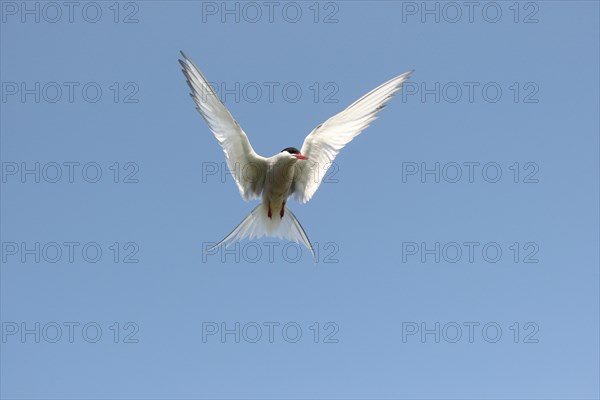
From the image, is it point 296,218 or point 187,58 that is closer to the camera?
point 187,58

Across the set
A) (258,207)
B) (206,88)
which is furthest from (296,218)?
(206,88)

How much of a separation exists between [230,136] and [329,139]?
4.25 ft

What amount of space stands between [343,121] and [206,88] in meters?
1.89

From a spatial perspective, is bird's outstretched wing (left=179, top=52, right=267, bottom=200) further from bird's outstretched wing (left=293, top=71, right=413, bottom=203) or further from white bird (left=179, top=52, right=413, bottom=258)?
bird's outstretched wing (left=293, top=71, right=413, bottom=203)

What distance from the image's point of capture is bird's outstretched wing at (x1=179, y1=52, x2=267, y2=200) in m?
8.38

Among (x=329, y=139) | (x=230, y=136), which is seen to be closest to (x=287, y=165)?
(x=329, y=139)

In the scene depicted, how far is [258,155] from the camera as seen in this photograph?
9.36 m

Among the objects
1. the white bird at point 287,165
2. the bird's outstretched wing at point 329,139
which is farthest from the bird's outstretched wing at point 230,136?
the bird's outstretched wing at point 329,139

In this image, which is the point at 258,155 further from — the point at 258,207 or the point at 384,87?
the point at 384,87

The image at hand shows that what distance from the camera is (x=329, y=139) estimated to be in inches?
382

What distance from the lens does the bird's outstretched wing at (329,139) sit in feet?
31.0

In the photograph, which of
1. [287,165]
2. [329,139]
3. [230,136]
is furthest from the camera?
[329,139]

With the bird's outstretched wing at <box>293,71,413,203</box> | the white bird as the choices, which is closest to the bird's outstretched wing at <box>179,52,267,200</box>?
the white bird

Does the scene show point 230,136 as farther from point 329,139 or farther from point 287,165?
point 329,139
